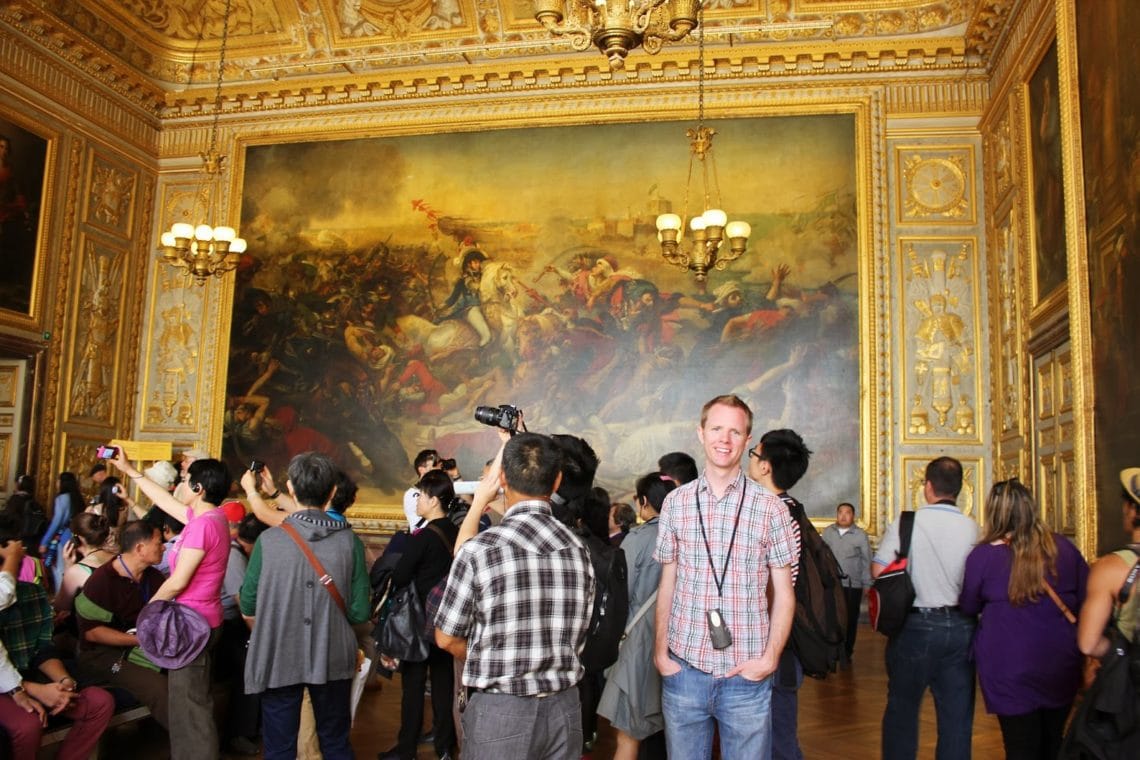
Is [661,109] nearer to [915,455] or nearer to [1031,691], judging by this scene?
[915,455]

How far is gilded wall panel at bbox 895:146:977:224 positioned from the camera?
11828 mm

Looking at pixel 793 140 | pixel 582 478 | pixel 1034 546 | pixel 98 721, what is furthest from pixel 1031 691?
pixel 793 140

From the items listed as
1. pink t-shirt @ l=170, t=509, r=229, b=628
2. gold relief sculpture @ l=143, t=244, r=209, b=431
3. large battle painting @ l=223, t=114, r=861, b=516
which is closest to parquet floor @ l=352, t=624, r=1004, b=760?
pink t-shirt @ l=170, t=509, r=229, b=628

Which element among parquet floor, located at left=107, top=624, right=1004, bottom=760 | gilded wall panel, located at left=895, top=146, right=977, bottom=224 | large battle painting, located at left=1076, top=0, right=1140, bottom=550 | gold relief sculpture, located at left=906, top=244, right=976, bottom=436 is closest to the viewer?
parquet floor, located at left=107, top=624, right=1004, bottom=760

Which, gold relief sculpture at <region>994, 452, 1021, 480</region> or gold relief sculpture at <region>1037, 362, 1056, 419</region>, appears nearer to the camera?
gold relief sculpture at <region>1037, 362, 1056, 419</region>

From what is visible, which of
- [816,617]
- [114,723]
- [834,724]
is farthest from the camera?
[834,724]

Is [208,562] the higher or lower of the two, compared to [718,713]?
higher

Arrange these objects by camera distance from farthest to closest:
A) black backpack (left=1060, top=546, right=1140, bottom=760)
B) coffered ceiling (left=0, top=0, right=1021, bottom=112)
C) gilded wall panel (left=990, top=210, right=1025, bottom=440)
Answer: coffered ceiling (left=0, top=0, right=1021, bottom=112)
gilded wall panel (left=990, top=210, right=1025, bottom=440)
black backpack (left=1060, top=546, right=1140, bottom=760)

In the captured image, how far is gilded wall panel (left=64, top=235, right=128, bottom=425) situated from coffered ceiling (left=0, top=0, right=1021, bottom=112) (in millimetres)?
2595

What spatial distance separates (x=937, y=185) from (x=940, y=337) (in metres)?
2.04

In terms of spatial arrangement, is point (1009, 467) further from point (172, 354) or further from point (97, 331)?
point (97, 331)

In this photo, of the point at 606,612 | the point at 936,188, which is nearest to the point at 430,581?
the point at 606,612

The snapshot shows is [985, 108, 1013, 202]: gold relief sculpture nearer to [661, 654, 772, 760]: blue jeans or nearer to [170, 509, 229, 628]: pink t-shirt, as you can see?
[661, 654, 772, 760]: blue jeans

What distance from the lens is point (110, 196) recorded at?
13477mm
